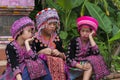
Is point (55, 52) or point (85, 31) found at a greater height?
point (85, 31)

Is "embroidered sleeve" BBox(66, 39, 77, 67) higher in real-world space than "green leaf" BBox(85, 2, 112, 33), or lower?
lower

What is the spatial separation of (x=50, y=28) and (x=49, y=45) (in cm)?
22

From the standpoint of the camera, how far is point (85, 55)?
213 inches

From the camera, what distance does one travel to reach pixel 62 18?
7.33 metres

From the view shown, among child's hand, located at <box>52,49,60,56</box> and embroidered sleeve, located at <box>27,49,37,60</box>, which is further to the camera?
child's hand, located at <box>52,49,60,56</box>

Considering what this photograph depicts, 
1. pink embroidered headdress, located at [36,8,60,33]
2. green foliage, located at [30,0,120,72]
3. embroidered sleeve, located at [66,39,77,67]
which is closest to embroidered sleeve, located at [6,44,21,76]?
pink embroidered headdress, located at [36,8,60,33]

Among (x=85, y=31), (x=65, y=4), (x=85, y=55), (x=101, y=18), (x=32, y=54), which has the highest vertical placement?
(x=65, y=4)

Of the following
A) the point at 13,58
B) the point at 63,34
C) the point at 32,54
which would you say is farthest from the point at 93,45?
the point at 63,34

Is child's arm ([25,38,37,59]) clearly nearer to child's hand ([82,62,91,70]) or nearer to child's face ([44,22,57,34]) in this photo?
child's face ([44,22,57,34])

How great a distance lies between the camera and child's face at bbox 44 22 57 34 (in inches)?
199

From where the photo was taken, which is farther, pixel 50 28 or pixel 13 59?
pixel 50 28

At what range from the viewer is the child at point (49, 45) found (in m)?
5.01

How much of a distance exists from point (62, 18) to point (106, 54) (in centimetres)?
134

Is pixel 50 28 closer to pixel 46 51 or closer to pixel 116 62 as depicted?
pixel 46 51
